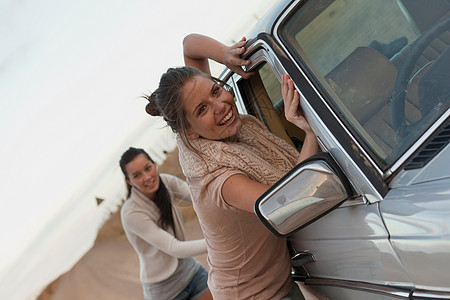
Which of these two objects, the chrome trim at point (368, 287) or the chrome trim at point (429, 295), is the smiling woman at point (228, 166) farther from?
the chrome trim at point (429, 295)

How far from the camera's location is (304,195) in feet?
5.35

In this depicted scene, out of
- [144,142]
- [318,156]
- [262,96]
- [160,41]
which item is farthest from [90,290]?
[318,156]

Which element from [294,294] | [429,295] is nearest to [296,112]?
[429,295]

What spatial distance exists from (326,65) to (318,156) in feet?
1.31

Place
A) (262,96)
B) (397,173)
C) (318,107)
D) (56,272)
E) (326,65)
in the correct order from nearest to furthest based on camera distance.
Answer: (397,173), (318,107), (326,65), (262,96), (56,272)

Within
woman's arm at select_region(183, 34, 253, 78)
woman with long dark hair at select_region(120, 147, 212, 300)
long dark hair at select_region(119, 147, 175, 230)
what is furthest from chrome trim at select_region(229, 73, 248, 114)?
long dark hair at select_region(119, 147, 175, 230)

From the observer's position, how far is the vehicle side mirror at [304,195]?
64.3 inches

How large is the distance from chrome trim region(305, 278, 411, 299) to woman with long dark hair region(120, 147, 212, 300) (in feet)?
5.08

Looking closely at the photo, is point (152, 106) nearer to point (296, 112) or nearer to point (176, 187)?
point (296, 112)

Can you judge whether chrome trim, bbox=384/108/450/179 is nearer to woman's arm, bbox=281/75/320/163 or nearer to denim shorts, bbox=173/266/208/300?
woman's arm, bbox=281/75/320/163

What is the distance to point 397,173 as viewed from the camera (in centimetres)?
161

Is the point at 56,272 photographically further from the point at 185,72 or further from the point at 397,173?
the point at 397,173

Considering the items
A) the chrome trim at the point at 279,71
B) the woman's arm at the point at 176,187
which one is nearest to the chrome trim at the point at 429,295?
the chrome trim at the point at 279,71

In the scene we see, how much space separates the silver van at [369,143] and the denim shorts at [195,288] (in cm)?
176
